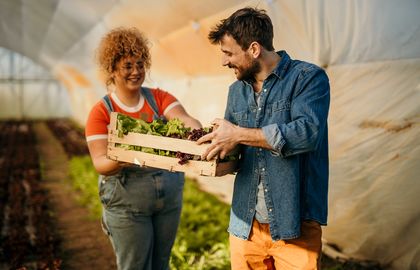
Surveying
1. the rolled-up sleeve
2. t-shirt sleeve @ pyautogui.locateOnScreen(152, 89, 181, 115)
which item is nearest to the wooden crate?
the rolled-up sleeve

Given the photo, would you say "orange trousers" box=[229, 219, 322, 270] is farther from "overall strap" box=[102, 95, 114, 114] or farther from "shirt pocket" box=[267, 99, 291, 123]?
"overall strap" box=[102, 95, 114, 114]

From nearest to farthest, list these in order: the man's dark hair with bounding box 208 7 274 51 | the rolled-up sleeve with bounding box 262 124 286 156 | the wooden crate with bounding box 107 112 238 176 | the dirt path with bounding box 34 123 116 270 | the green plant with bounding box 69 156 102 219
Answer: the rolled-up sleeve with bounding box 262 124 286 156 → the man's dark hair with bounding box 208 7 274 51 → the wooden crate with bounding box 107 112 238 176 → the dirt path with bounding box 34 123 116 270 → the green plant with bounding box 69 156 102 219

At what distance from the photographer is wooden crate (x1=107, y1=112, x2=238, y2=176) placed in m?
2.03

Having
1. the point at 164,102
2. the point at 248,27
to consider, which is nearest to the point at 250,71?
the point at 248,27

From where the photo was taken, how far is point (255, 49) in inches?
76.2

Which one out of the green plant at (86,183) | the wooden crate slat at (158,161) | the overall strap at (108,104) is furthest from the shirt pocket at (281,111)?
the green plant at (86,183)

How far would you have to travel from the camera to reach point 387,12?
2.90 meters

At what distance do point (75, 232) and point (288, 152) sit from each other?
446cm

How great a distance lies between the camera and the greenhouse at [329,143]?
303 cm

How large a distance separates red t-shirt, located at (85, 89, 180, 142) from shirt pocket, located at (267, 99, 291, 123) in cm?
90

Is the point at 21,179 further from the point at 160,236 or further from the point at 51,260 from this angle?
the point at 160,236

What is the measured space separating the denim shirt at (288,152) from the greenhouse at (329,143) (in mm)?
257

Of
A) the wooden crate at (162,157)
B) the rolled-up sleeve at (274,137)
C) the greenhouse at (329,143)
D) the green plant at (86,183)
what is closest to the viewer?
the rolled-up sleeve at (274,137)

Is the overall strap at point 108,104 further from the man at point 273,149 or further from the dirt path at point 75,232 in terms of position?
the dirt path at point 75,232
